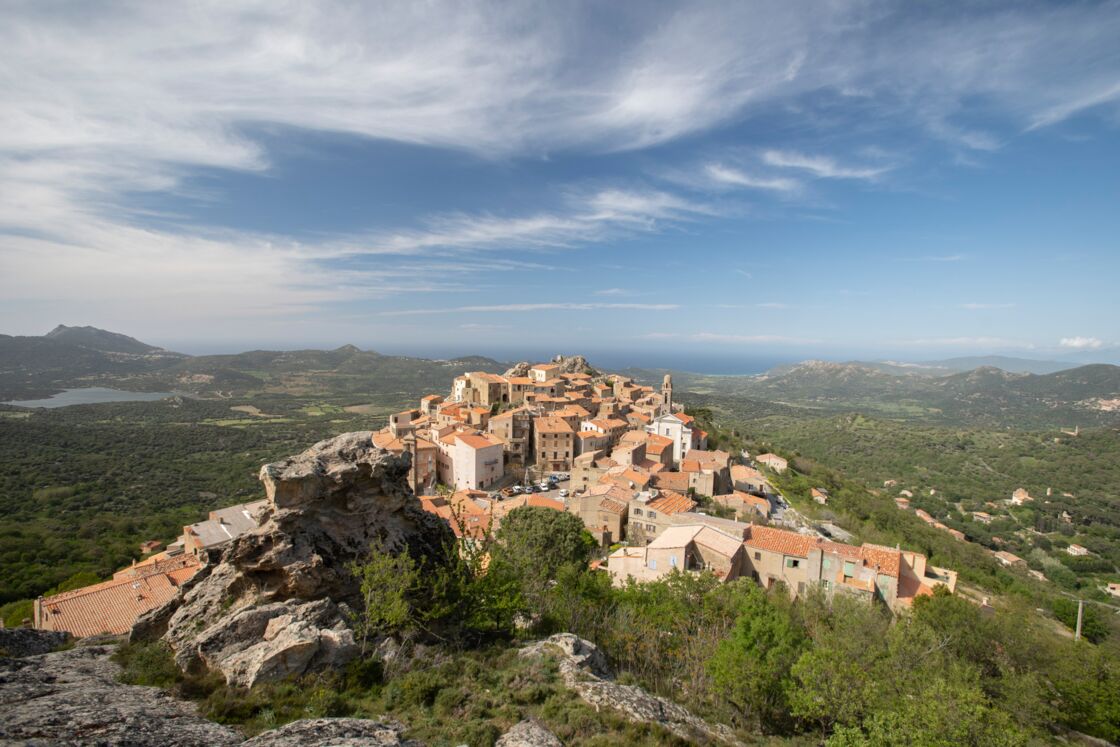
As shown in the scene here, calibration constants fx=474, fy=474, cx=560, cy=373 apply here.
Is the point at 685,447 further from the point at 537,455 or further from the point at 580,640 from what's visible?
the point at 580,640

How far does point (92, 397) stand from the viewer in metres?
180

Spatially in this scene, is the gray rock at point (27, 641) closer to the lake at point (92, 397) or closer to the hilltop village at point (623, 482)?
the hilltop village at point (623, 482)

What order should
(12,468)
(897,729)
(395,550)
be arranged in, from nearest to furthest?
(897,729) < (395,550) < (12,468)

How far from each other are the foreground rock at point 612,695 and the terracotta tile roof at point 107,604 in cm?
1660

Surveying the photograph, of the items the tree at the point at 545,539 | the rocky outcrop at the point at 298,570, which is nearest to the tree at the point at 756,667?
the tree at the point at 545,539

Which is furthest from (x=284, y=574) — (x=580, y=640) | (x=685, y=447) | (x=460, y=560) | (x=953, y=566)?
(x=953, y=566)

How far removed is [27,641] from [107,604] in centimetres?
1557

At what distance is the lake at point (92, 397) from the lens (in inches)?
6452

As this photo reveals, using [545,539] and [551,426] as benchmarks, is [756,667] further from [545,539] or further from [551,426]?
[551,426]

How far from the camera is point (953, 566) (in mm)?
43094

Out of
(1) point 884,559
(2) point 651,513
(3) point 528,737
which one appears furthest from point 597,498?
(3) point 528,737

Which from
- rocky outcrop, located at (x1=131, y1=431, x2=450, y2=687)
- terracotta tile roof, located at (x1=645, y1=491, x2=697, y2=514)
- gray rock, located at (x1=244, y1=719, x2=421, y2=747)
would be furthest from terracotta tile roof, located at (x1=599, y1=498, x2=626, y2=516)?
gray rock, located at (x1=244, y1=719, x2=421, y2=747)

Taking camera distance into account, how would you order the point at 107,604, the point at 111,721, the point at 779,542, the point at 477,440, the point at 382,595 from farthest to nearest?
the point at 477,440, the point at 779,542, the point at 107,604, the point at 382,595, the point at 111,721

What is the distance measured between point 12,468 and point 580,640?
102040 mm
